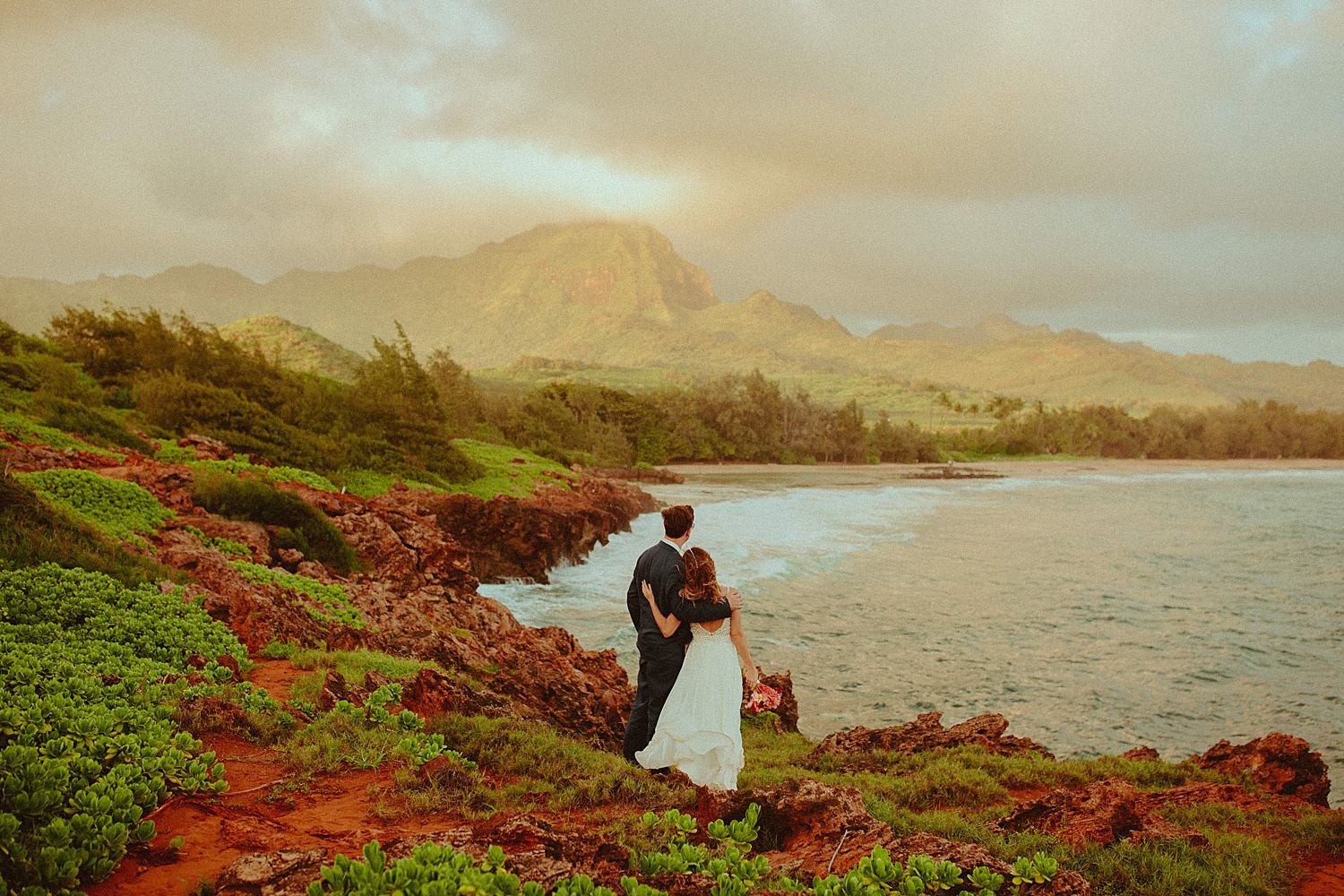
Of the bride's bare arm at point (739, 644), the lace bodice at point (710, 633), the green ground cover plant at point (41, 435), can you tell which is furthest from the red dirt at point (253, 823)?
the green ground cover plant at point (41, 435)

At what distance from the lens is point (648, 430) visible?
76125 millimetres

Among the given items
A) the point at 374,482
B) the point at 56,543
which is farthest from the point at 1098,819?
the point at 374,482

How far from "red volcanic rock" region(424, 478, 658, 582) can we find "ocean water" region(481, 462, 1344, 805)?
29.7 inches

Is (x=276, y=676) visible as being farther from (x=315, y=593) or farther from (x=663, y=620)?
(x=663, y=620)

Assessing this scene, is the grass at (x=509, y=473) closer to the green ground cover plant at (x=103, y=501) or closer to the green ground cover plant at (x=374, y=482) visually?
the green ground cover plant at (x=374, y=482)

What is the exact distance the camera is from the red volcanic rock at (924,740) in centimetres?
884

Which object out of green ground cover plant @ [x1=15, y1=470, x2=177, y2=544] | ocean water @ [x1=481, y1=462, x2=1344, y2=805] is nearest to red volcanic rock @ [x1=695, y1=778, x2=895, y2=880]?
ocean water @ [x1=481, y1=462, x2=1344, y2=805]

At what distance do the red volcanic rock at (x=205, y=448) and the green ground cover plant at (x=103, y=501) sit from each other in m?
5.51

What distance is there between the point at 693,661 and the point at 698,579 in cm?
67

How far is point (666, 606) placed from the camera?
5.98 metres

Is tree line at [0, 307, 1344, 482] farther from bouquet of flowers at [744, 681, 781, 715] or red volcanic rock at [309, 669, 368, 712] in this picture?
bouquet of flowers at [744, 681, 781, 715]

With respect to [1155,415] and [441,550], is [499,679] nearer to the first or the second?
[441,550]

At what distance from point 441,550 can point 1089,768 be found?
11.0 meters

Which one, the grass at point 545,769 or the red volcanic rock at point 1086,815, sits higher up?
the grass at point 545,769
